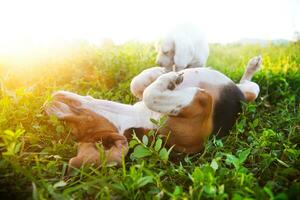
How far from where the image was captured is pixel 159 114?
2.87m

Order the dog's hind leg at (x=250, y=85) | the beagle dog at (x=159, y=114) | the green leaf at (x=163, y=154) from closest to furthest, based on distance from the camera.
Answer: the green leaf at (x=163, y=154) < the beagle dog at (x=159, y=114) < the dog's hind leg at (x=250, y=85)

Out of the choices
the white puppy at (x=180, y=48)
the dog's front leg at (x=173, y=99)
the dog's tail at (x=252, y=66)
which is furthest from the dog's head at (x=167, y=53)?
the dog's front leg at (x=173, y=99)

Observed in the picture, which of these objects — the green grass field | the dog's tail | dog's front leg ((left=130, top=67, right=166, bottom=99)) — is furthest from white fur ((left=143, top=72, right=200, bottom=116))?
the dog's tail

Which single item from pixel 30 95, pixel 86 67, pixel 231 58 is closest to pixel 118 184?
pixel 30 95

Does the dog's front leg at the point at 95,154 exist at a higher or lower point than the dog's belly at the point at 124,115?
lower

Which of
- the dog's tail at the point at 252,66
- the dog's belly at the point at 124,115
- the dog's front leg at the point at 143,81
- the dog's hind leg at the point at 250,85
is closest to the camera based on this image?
the dog's belly at the point at 124,115

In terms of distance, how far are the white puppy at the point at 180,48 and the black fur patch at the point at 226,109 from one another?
0.94 m

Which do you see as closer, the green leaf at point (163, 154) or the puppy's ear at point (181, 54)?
the green leaf at point (163, 154)

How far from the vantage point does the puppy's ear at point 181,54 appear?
A: 393 cm

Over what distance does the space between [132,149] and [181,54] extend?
1.43m

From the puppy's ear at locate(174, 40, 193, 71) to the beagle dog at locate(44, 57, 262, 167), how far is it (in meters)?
0.93

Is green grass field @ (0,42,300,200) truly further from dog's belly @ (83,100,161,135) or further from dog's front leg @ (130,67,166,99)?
dog's front leg @ (130,67,166,99)

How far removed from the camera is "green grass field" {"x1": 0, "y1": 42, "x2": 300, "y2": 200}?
1.99 metres

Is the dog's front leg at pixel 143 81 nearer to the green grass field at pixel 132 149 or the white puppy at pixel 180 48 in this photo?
the green grass field at pixel 132 149
